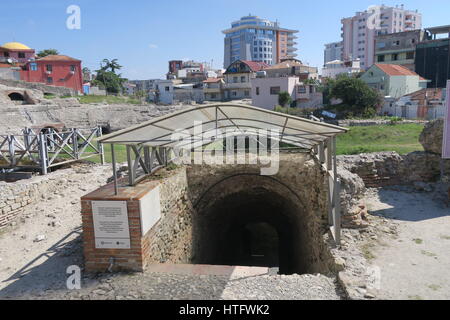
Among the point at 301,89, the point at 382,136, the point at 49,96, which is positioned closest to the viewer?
the point at 382,136

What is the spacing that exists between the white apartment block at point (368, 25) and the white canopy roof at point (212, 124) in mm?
83610

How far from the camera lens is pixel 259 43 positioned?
342 ft

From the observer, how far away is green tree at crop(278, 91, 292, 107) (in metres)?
38.4

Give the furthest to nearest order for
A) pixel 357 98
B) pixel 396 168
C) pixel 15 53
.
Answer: pixel 15 53 < pixel 357 98 < pixel 396 168

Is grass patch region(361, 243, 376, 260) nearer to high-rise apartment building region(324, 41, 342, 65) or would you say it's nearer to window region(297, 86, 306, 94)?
window region(297, 86, 306, 94)

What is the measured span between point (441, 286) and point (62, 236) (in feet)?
23.7

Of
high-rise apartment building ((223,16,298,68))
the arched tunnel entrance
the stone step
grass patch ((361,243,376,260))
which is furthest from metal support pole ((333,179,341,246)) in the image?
high-rise apartment building ((223,16,298,68))

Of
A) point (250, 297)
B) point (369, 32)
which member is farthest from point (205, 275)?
point (369, 32)

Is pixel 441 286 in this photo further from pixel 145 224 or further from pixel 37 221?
pixel 37 221

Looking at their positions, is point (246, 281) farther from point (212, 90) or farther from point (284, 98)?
point (212, 90)

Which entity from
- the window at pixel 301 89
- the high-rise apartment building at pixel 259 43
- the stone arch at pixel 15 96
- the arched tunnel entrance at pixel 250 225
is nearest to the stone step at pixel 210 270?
the arched tunnel entrance at pixel 250 225

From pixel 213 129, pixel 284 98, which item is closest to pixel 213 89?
pixel 284 98

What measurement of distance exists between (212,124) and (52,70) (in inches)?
1520

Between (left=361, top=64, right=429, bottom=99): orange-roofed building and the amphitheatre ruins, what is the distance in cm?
2744
